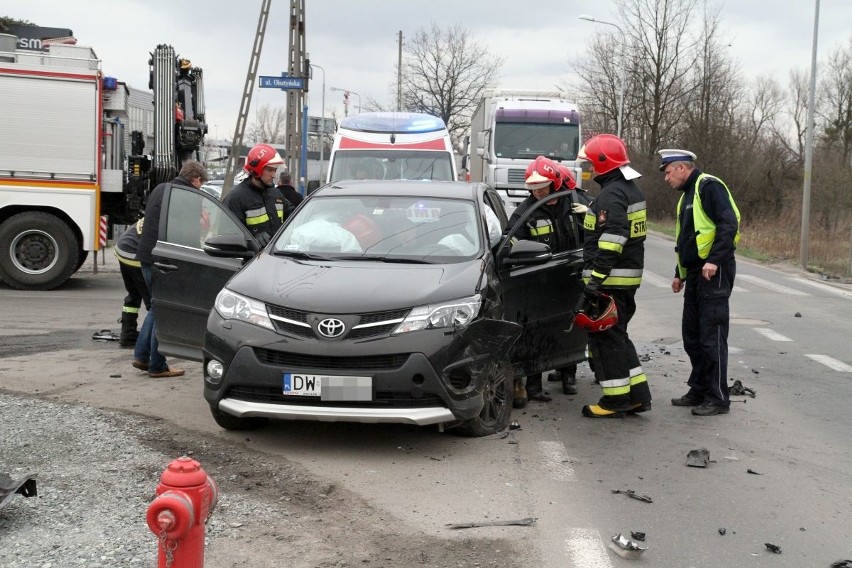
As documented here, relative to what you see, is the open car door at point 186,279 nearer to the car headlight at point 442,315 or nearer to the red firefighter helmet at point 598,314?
the car headlight at point 442,315

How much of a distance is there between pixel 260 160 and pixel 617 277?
10.6ft

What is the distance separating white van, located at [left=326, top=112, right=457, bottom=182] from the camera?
15922mm

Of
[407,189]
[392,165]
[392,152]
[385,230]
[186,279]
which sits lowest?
[186,279]

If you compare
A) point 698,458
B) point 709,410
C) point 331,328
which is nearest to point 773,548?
point 698,458

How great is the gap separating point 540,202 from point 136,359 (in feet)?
12.1

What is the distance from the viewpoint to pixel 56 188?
14680 millimetres

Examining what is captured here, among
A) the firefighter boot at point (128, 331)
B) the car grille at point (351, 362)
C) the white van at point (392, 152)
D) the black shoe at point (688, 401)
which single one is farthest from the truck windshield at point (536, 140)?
the car grille at point (351, 362)

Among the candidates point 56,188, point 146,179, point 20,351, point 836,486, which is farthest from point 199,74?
point 836,486

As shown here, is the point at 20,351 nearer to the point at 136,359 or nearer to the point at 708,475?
the point at 136,359

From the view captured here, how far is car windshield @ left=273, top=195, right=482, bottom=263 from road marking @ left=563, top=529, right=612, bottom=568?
2.35 meters

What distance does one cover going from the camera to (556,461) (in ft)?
19.8

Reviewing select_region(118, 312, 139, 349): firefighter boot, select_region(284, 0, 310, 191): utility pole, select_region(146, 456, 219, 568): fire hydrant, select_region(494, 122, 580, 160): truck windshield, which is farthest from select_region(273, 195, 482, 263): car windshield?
select_region(494, 122, 580, 160): truck windshield

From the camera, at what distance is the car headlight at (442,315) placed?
5.79m

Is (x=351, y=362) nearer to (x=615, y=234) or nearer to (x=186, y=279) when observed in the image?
(x=186, y=279)
